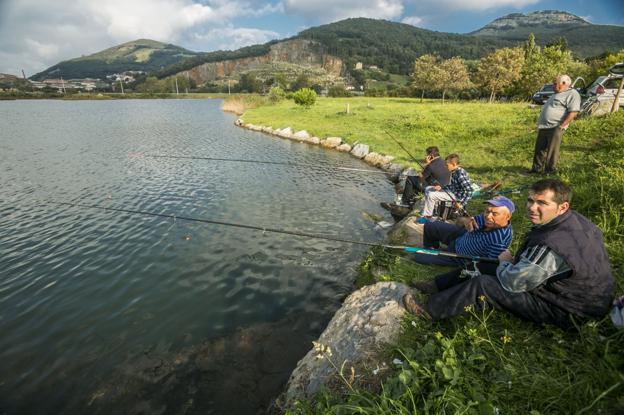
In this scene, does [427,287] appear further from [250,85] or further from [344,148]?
[250,85]

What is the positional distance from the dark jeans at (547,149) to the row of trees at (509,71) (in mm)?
45685

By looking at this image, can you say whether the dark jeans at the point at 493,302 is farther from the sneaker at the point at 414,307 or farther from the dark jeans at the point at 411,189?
the dark jeans at the point at 411,189

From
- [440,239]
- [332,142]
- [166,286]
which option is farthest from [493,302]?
[332,142]

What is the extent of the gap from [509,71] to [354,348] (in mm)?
56726

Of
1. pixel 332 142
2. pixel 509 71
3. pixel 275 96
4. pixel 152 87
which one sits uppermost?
pixel 152 87

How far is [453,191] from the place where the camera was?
9078mm

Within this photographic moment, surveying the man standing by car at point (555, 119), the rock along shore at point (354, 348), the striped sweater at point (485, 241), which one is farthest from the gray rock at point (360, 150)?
the rock along shore at point (354, 348)

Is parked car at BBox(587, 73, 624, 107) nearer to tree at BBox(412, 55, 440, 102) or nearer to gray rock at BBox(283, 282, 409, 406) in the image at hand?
gray rock at BBox(283, 282, 409, 406)

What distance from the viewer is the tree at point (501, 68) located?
4672cm

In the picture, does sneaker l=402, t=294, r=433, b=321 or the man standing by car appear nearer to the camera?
sneaker l=402, t=294, r=433, b=321

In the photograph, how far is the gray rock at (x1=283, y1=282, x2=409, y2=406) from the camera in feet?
13.7

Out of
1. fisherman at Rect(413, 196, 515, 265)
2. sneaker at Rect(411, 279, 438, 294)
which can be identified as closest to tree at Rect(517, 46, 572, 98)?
fisherman at Rect(413, 196, 515, 265)

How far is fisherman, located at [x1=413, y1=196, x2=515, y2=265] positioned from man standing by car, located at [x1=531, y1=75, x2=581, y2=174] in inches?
250

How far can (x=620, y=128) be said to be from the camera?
12.5 m
